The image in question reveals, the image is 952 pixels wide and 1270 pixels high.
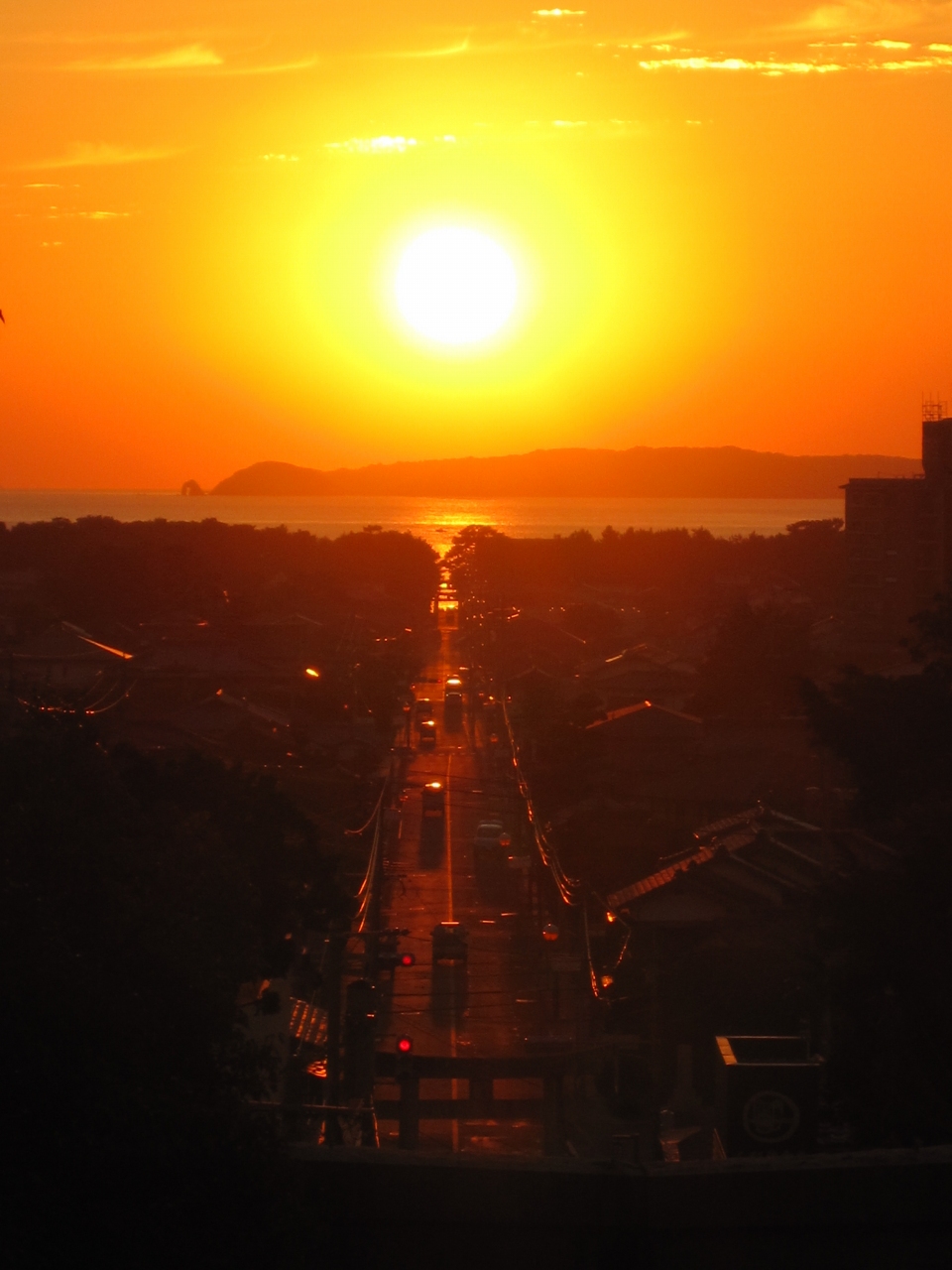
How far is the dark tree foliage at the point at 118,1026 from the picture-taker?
2432 mm

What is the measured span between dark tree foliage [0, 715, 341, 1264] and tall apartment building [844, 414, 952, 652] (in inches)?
1030

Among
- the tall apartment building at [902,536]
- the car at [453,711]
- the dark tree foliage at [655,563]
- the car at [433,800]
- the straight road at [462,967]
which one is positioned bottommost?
the straight road at [462,967]

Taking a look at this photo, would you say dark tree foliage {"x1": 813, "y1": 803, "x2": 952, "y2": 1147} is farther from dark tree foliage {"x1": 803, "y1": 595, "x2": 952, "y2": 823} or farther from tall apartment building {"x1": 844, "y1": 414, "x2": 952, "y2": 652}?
tall apartment building {"x1": 844, "y1": 414, "x2": 952, "y2": 652}

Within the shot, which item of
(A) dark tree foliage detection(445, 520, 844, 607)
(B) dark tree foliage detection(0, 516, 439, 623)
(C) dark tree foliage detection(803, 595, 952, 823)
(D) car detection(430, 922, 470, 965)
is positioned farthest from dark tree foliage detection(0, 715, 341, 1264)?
(A) dark tree foliage detection(445, 520, 844, 607)

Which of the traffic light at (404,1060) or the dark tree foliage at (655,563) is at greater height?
the dark tree foliage at (655,563)

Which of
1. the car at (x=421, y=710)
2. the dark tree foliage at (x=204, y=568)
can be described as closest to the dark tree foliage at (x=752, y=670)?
the car at (x=421, y=710)

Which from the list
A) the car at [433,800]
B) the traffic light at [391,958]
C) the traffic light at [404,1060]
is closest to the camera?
the traffic light at [404,1060]

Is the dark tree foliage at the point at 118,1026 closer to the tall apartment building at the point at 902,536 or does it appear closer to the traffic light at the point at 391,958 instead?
the traffic light at the point at 391,958

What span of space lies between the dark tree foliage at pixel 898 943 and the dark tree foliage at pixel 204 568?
87.2 ft

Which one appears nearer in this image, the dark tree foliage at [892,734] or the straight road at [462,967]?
the dark tree foliage at [892,734]

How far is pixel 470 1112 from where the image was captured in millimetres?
6539

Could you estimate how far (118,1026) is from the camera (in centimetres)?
269


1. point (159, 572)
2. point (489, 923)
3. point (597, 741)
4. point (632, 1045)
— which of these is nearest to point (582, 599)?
point (159, 572)

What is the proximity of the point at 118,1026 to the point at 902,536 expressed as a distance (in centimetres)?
2896
